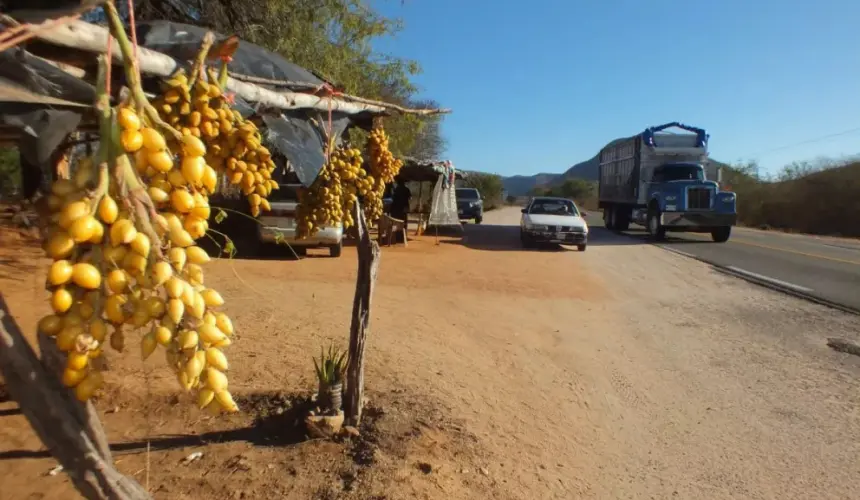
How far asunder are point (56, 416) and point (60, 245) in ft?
2.03

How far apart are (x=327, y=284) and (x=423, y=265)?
12.2 feet

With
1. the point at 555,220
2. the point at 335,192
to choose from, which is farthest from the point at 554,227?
the point at 335,192

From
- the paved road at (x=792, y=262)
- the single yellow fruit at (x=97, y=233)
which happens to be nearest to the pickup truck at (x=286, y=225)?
the paved road at (x=792, y=262)

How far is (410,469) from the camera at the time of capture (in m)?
3.93

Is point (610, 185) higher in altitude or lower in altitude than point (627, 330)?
higher

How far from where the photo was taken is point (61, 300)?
1.41 metres

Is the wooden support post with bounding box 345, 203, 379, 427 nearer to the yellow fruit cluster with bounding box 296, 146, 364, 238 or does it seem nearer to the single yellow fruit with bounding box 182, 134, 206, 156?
the yellow fruit cluster with bounding box 296, 146, 364, 238

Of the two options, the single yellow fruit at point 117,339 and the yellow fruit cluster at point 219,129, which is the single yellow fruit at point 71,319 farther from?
the yellow fruit cluster at point 219,129

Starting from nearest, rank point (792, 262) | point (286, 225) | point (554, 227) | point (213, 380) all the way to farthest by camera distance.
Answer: point (213, 380) < point (286, 225) < point (792, 262) < point (554, 227)

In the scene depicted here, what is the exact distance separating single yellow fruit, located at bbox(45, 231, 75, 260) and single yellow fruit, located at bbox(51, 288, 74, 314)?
79mm

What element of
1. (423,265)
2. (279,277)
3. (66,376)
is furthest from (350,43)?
(66,376)

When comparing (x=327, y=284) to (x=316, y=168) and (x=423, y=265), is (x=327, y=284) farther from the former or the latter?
(x=316, y=168)

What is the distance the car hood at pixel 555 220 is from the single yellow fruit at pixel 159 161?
1710cm

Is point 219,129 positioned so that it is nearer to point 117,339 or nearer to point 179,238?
point 179,238
